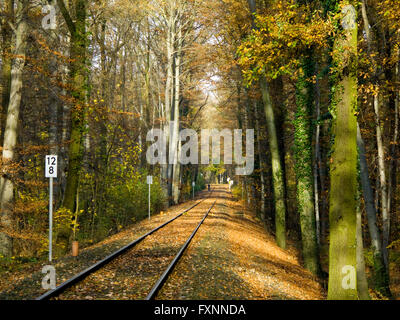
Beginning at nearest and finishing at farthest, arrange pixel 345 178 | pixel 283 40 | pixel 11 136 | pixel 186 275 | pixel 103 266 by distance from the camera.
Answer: pixel 345 178 < pixel 283 40 < pixel 186 275 < pixel 103 266 < pixel 11 136

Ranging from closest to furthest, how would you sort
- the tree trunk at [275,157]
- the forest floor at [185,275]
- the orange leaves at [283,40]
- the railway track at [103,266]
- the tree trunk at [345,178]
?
the railway track at [103,266], the forest floor at [185,275], the tree trunk at [345,178], the orange leaves at [283,40], the tree trunk at [275,157]

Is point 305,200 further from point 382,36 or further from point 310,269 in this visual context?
point 382,36

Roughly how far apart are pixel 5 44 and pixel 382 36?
570 inches

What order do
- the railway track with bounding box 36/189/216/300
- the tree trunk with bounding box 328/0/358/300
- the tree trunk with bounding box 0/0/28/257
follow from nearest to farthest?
1. the railway track with bounding box 36/189/216/300
2. the tree trunk with bounding box 328/0/358/300
3. the tree trunk with bounding box 0/0/28/257

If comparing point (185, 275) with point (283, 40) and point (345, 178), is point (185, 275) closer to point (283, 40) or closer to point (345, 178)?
point (345, 178)

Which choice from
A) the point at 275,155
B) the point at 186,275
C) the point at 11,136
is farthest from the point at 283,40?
the point at 11,136

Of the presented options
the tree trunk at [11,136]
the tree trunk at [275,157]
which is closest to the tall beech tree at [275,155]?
the tree trunk at [275,157]

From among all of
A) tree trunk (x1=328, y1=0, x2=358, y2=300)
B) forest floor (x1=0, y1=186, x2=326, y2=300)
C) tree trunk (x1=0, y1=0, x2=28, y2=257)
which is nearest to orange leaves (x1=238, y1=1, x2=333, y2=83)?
tree trunk (x1=328, y1=0, x2=358, y2=300)

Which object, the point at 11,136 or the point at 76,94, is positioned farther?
the point at 76,94

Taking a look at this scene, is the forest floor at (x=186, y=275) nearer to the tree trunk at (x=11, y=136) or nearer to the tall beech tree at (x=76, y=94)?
the tall beech tree at (x=76, y=94)

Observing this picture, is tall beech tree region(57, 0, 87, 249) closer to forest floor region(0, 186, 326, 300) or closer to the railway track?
forest floor region(0, 186, 326, 300)

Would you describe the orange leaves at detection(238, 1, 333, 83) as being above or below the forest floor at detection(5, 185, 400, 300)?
above

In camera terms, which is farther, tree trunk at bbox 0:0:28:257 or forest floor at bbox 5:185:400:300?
tree trunk at bbox 0:0:28:257
